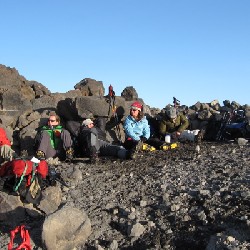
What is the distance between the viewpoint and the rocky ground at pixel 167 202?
20.6 feet

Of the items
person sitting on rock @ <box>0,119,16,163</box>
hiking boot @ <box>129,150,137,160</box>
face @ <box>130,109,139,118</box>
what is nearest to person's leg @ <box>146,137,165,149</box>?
face @ <box>130,109,139,118</box>

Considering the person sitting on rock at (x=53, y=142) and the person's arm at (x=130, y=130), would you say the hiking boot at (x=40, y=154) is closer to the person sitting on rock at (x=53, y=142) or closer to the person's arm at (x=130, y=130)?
the person sitting on rock at (x=53, y=142)

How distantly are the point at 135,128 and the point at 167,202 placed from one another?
662 cm

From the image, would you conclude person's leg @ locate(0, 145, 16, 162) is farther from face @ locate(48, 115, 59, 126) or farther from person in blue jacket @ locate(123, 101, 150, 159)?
person in blue jacket @ locate(123, 101, 150, 159)

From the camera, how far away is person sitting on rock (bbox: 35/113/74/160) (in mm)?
12570

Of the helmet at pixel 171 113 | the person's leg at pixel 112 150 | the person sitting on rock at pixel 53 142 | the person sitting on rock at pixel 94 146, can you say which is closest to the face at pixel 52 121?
the person sitting on rock at pixel 53 142

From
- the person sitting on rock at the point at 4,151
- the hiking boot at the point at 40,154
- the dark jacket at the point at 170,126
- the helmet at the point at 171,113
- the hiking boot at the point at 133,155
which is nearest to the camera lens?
the person sitting on rock at the point at 4,151

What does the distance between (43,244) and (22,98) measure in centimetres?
1204

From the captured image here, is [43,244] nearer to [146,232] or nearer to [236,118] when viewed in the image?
[146,232]

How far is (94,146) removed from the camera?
12.2 meters

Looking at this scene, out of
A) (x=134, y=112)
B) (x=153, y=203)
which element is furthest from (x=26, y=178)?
(x=134, y=112)

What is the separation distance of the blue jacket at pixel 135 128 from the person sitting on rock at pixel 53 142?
2.15m

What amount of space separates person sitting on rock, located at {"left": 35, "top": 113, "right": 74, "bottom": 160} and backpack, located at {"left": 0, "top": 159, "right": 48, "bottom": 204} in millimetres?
3441

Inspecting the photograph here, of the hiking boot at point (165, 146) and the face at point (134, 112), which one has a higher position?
the face at point (134, 112)
